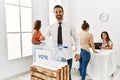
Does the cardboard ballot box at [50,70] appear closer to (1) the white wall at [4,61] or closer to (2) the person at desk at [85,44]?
(2) the person at desk at [85,44]

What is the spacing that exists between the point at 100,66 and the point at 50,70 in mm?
1543

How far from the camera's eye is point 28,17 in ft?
13.1

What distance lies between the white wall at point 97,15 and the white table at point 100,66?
1.31 metres

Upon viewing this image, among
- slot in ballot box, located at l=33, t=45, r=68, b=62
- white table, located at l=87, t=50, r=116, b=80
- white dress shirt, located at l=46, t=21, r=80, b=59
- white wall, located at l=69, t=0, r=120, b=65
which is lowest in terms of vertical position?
white table, located at l=87, t=50, r=116, b=80

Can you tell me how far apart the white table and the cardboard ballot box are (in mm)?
1277

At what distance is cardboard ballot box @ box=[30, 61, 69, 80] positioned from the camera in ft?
6.36

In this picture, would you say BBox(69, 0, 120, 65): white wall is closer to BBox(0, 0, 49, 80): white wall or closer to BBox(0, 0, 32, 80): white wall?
BBox(0, 0, 49, 80): white wall

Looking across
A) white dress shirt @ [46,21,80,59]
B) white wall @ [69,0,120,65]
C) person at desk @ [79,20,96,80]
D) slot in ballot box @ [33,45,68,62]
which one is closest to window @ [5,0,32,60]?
white dress shirt @ [46,21,80,59]

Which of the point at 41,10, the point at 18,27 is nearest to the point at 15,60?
the point at 18,27

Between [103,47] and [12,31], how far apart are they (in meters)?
2.35

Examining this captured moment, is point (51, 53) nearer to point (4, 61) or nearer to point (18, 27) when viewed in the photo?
point (4, 61)

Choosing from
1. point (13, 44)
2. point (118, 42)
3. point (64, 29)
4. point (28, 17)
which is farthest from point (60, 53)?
point (118, 42)

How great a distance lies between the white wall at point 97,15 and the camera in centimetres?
445

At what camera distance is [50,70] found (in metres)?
1.96
